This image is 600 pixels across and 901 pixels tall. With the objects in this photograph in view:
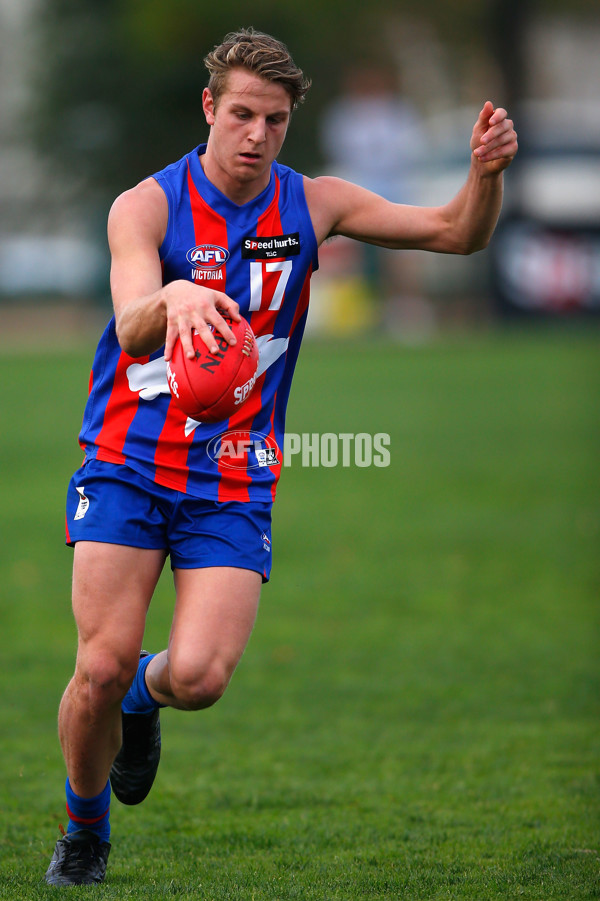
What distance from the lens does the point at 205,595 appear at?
431 centimetres

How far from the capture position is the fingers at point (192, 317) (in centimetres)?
355

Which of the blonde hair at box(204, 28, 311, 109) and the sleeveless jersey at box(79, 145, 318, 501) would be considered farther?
the sleeveless jersey at box(79, 145, 318, 501)

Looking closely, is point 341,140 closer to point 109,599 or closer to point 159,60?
point 159,60

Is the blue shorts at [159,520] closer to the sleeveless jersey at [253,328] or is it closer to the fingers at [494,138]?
the sleeveless jersey at [253,328]

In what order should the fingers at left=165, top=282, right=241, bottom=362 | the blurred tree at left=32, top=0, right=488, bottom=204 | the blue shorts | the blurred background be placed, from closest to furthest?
the fingers at left=165, top=282, right=241, bottom=362, the blue shorts, the blurred background, the blurred tree at left=32, top=0, right=488, bottom=204

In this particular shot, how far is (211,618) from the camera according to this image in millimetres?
4277

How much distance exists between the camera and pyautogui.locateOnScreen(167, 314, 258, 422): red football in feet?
12.1

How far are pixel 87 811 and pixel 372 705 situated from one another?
113 inches

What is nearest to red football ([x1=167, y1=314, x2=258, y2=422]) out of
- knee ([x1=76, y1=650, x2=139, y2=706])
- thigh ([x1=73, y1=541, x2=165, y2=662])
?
thigh ([x1=73, y1=541, x2=165, y2=662])

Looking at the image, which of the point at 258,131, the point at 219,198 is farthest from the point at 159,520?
the point at 258,131

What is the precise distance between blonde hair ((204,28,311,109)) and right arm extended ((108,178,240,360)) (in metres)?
0.44

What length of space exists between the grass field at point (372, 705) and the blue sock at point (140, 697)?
0.53 meters

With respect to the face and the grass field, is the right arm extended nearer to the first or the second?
the face

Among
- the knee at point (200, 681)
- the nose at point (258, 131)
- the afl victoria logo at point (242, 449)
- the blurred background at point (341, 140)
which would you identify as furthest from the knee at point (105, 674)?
the blurred background at point (341, 140)
